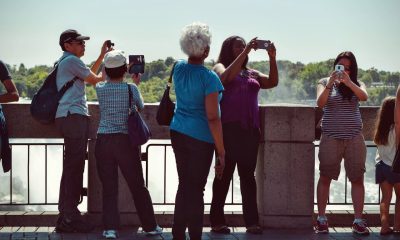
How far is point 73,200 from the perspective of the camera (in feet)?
25.9

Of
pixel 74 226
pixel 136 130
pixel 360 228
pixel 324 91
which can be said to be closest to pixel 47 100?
pixel 136 130

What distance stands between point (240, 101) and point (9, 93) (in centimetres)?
216

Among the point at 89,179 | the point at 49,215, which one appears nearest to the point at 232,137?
the point at 89,179

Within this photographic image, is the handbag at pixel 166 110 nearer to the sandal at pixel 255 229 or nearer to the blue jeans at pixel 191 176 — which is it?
the blue jeans at pixel 191 176

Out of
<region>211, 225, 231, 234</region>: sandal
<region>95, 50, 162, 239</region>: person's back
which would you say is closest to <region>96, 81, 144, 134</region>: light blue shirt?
<region>95, 50, 162, 239</region>: person's back

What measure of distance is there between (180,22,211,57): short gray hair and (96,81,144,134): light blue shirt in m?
1.02

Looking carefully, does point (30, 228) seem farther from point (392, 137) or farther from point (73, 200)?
point (392, 137)

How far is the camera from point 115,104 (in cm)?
736

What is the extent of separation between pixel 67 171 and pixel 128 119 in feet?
3.10

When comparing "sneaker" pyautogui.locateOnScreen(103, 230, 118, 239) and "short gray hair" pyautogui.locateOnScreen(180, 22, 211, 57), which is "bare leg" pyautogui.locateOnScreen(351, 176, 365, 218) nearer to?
"sneaker" pyautogui.locateOnScreen(103, 230, 118, 239)

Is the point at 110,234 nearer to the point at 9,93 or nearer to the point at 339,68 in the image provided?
the point at 9,93

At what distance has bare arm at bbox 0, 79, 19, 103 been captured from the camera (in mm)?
→ 7473

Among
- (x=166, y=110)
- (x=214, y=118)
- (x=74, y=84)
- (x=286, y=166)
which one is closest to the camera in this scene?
(x=214, y=118)

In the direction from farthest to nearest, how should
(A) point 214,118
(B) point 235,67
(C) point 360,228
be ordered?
(C) point 360,228
(B) point 235,67
(A) point 214,118
